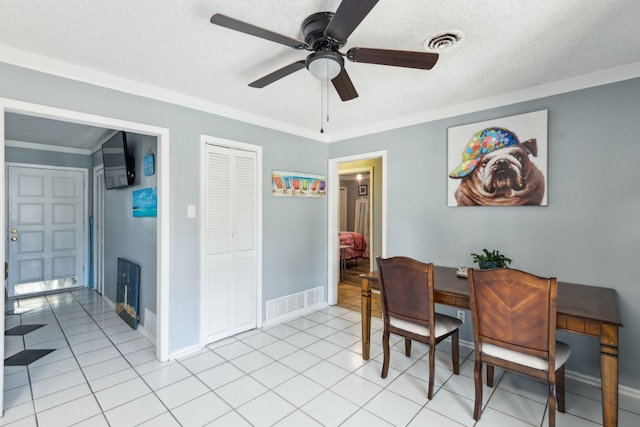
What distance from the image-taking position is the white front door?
4613mm

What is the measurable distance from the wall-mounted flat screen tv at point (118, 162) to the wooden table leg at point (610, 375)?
14.1 feet

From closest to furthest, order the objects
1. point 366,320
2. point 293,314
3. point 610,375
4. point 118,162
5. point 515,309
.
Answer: point 610,375 < point 515,309 < point 366,320 < point 118,162 < point 293,314

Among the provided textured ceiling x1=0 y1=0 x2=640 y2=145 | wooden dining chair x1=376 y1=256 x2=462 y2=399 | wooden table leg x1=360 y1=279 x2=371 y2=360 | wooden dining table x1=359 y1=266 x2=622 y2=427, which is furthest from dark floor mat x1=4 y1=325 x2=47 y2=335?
wooden dining table x1=359 y1=266 x2=622 y2=427

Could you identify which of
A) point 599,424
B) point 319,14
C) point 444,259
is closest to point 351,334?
point 444,259

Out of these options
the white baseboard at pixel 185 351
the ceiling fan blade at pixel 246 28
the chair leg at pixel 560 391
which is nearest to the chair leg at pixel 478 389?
the chair leg at pixel 560 391

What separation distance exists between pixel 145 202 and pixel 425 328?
3007 millimetres

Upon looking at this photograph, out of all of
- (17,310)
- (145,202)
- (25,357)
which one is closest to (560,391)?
(145,202)

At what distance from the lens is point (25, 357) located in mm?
2738

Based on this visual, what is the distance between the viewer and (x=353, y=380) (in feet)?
7.84

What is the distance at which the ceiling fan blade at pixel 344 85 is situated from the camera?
1910 mm

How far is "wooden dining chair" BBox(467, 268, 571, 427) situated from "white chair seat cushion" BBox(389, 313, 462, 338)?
0.33 meters

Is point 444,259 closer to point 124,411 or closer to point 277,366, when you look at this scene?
point 277,366

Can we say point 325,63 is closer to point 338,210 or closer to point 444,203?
point 444,203

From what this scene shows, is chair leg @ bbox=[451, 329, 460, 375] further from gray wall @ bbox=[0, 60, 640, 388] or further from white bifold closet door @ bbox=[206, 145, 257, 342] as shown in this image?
white bifold closet door @ bbox=[206, 145, 257, 342]
